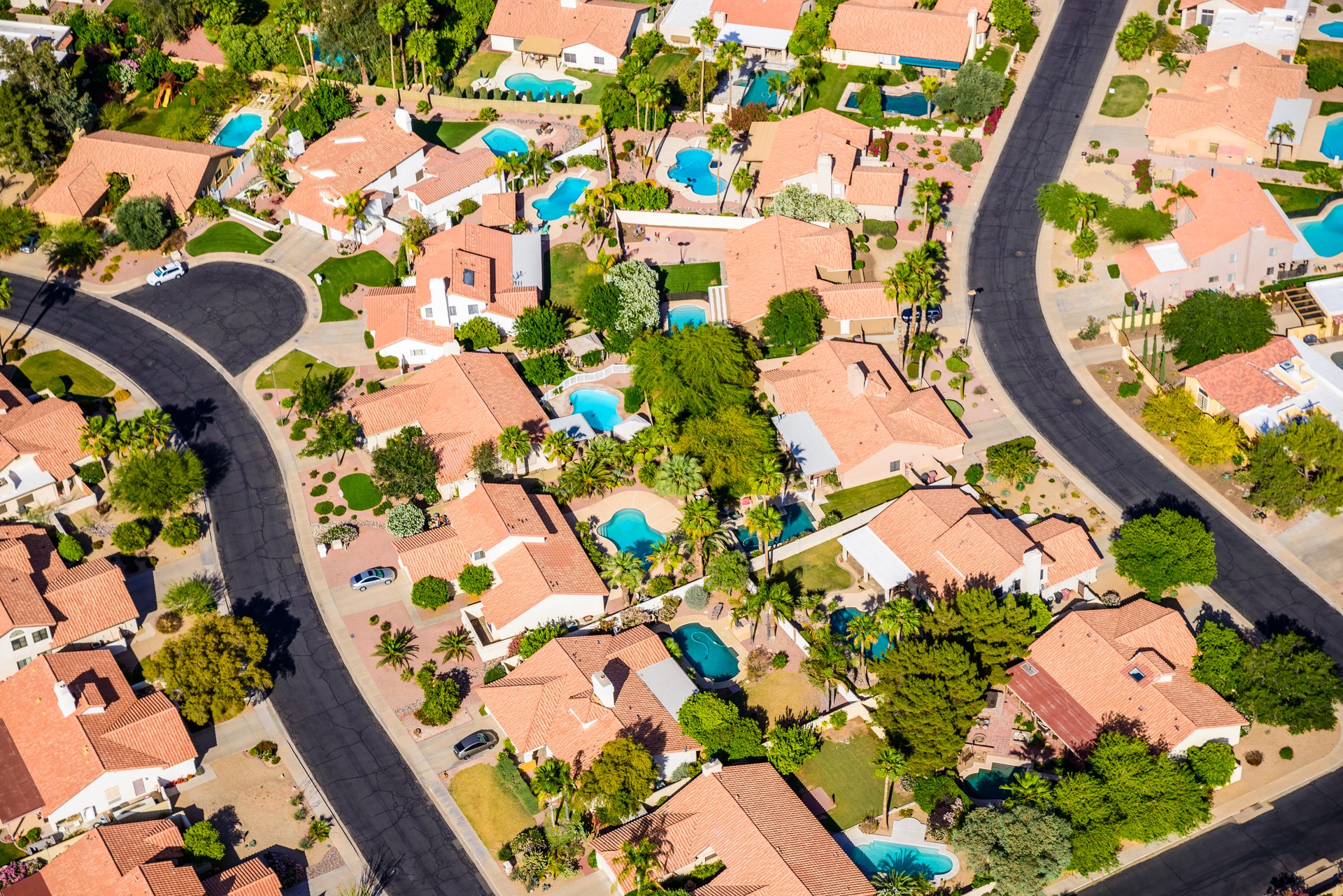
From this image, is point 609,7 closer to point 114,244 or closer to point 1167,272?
point 114,244

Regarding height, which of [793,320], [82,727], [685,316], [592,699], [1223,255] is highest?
[1223,255]

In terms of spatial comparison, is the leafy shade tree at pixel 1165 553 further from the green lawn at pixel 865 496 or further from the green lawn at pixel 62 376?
the green lawn at pixel 62 376

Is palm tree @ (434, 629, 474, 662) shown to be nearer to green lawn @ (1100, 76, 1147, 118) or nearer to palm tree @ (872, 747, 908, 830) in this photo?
palm tree @ (872, 747, 908, 830)

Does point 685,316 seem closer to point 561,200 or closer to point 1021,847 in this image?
point 561,200

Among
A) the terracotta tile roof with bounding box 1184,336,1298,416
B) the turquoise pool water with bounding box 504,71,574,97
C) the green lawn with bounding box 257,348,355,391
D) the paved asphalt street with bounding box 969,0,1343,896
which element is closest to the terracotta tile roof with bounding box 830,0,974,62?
the paved asphalt street with bounding box 969,0,1343,896

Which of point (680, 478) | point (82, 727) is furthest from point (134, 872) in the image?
point (680, 478)

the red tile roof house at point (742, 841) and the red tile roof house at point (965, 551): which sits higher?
the red tile roof house at point (965, 551)

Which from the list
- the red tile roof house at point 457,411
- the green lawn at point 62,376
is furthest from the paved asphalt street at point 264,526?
the red tile roof house at point 457,411
